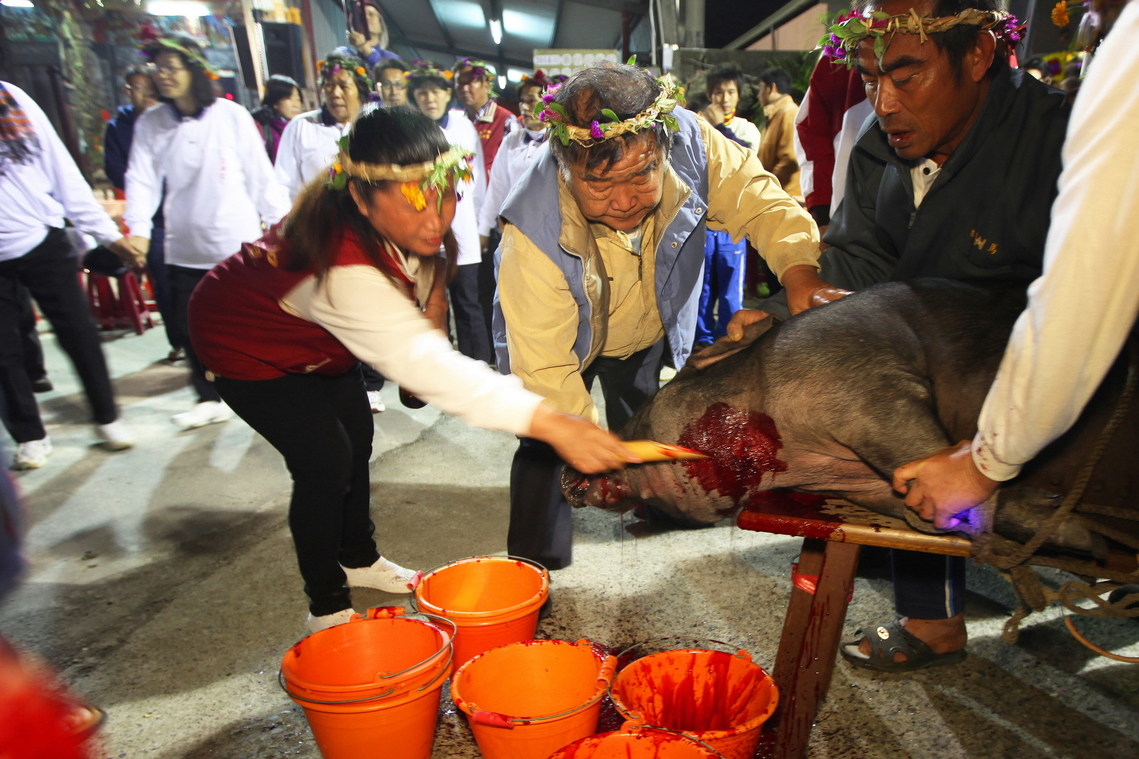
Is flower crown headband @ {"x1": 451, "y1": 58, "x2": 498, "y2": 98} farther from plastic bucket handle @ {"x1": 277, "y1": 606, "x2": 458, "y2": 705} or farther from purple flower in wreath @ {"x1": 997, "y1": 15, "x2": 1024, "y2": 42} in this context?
plastic bucket handle @ {"x1": 277, "y1": 606, "x2": 458, "y2": 705}

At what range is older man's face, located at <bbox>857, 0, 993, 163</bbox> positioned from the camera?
2262 mm

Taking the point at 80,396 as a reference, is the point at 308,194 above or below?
above

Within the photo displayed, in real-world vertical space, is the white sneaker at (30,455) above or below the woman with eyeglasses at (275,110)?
below

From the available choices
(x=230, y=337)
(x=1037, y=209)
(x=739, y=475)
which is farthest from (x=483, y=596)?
(x=1037, y=209)

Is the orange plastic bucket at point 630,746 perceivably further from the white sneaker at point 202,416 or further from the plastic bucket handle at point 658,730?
the white sneaker at point 202,416

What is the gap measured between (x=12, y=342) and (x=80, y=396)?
6.52 feet

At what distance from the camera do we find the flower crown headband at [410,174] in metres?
2.29

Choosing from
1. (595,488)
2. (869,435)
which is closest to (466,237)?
(595,488)

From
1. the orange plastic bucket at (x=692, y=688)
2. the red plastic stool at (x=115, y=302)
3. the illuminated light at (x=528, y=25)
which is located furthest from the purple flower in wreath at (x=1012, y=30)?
the illuminated light at (x=528, y=25)

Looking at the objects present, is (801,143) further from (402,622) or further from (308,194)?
(402,622)

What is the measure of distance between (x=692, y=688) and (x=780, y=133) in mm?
5878

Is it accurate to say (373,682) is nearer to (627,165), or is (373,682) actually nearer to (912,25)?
(627,165)

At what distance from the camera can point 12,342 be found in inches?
174

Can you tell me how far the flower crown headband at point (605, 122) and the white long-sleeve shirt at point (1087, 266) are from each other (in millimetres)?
1230
